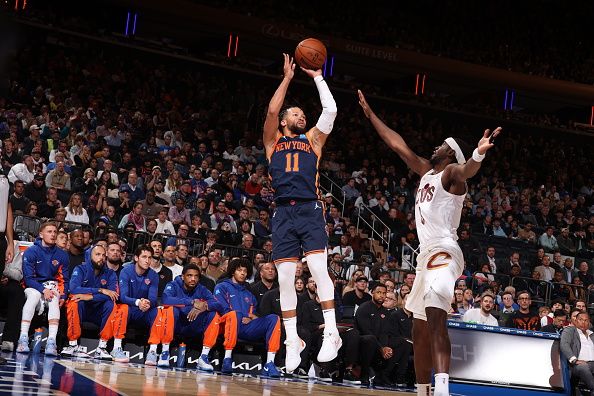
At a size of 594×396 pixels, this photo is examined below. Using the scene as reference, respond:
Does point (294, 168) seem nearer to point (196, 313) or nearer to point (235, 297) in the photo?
point (196, 313)

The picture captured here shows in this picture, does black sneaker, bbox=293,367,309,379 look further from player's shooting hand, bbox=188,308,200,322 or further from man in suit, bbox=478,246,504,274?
man in suit, bbox=478,246,504,274

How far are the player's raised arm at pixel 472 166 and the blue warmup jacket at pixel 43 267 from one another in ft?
17.4

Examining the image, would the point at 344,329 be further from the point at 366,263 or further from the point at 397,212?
the point at 397,212

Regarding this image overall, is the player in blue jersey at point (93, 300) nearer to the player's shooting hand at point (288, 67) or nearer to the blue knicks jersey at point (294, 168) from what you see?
the blue knicks jersey at point (294, 168)

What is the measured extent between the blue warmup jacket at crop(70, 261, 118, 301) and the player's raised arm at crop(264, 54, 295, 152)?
10.9 feet

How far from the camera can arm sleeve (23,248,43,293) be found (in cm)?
920

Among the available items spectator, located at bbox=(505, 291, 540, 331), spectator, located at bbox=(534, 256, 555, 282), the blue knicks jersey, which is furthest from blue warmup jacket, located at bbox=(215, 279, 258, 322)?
spectator, located at bbox=(534, 256, 555, 282)

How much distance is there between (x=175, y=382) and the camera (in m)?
7.01

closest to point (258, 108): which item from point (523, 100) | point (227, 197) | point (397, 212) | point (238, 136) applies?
point (238, 136)

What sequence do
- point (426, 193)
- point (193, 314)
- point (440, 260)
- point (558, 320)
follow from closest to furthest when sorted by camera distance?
1. point (440, 260)
2. point (426, 193)
3. point (193, 314)
4. point (558, 320)

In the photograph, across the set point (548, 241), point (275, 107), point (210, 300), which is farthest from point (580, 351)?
point (548, 241)

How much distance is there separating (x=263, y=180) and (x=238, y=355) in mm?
7388

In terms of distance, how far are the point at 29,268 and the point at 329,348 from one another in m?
4.22

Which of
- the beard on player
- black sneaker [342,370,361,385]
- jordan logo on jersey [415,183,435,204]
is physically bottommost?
black sneaker [342,370,361,385]
